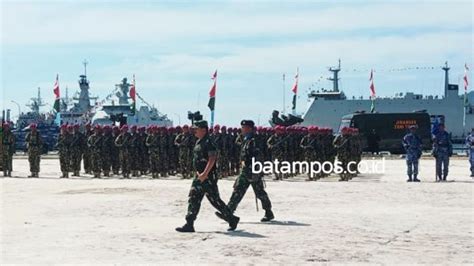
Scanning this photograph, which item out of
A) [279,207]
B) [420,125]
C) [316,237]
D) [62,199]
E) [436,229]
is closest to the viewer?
[316,237]

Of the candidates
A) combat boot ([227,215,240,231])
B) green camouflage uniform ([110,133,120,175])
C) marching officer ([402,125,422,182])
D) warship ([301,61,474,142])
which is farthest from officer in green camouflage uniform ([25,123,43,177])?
warship ([301,61,474,142])

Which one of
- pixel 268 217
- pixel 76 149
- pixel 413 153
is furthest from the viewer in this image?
pixel 76 149

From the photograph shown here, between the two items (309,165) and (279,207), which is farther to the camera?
(309,165)

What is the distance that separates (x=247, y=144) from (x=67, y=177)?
1211 cm

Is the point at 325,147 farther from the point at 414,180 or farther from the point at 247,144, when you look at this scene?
the point at 247,144

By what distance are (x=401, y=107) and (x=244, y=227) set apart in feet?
162

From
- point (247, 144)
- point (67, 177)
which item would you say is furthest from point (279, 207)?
point (67, 177)

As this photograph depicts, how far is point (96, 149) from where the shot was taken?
901 inches

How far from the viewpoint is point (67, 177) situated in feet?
74.1

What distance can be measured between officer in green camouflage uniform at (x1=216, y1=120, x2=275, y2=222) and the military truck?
1201 inches

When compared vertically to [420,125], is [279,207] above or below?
below

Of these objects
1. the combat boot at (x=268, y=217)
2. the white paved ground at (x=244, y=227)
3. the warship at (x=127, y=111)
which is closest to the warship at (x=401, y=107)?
the warship at (x=127, y=111)

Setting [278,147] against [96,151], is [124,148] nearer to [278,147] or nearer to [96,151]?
[96,151]

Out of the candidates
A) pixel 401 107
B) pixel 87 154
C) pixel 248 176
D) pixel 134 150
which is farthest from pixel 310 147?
pixel 401 107
